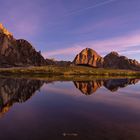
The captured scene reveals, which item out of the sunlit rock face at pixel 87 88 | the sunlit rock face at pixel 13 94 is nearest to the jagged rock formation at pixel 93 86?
the sunlit rock face at pixel 87 88

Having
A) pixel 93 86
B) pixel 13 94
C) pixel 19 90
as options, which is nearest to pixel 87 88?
pixel 93 86

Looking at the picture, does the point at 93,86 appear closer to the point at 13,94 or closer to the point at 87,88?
the point at 87,88

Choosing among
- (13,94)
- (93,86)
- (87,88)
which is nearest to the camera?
(13,94)

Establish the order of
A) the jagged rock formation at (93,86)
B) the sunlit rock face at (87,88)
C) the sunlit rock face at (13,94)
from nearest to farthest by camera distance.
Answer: the sunlit rock face at (13,94)
the sunlit rock face at (87,88)
the jagged rock formation at (93,86)

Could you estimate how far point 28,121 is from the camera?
23.9 metres

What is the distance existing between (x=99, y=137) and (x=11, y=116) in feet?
40.0

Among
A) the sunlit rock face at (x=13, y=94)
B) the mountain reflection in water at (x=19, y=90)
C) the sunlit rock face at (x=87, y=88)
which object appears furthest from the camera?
the sunlit rock face at (x=87, y=88)

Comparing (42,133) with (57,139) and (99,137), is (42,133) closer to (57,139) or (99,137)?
(57,139)

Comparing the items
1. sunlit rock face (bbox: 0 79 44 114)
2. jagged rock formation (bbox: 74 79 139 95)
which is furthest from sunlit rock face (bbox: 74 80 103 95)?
sunlit rock face (bbox: 0 79 44 114)

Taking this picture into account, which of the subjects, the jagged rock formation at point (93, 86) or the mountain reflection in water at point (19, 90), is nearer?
the mountain reflection in water at point (19, 90)

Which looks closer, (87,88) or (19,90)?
(19,90)

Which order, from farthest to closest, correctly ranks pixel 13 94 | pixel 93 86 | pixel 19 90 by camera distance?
pixel 93 86 → pixel 19 90 → pixel 13 94

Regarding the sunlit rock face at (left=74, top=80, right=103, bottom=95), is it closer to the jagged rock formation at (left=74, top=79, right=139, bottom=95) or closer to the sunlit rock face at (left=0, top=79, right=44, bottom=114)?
the jagged rock formation at (left=74, top=79, right=139, bottom=95)

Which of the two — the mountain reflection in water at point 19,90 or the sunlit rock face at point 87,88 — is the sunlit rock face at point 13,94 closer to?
the mountain reflection in water at point 19,90
